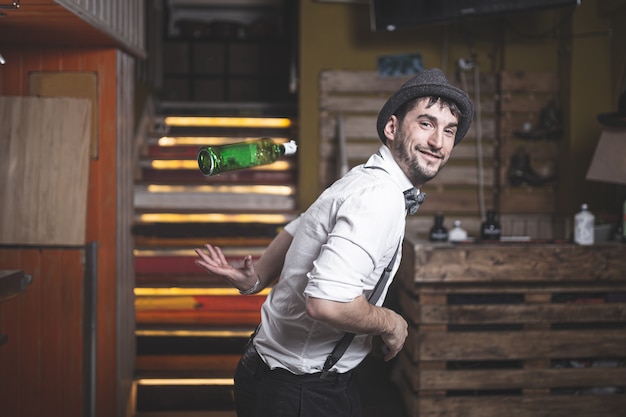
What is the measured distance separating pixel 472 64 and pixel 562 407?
272 centimetres

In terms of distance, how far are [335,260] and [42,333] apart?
2958mm

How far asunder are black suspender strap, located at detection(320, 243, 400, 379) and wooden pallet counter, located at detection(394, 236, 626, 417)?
6.45 feet

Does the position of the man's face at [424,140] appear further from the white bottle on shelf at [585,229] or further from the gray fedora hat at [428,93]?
the white bottle on shelf at [585,229]

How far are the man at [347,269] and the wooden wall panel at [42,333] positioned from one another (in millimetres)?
2220

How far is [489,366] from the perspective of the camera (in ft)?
12.6

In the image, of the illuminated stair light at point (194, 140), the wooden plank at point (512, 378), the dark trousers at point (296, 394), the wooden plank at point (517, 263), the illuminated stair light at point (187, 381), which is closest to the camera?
the dark trousers at point (296, 394)

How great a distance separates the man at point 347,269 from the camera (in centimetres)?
138

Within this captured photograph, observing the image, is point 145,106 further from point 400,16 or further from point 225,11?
point 225,11

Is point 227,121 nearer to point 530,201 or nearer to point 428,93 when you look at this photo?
point 530,201

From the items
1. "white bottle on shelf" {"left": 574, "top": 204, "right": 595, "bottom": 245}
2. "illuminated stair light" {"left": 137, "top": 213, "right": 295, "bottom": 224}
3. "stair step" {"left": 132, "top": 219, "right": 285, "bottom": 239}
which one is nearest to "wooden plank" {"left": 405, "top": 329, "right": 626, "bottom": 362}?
"white bottle on shelf" {"left": 574, "top": 204, "right": 595, "bottom": 245}

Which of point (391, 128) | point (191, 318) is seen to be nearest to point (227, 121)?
point (191, 318)

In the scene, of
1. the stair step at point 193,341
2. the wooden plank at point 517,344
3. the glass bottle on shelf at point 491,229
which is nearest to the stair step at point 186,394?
the stair step at point 193,341

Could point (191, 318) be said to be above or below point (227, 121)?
below

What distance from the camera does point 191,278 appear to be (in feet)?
15.0
